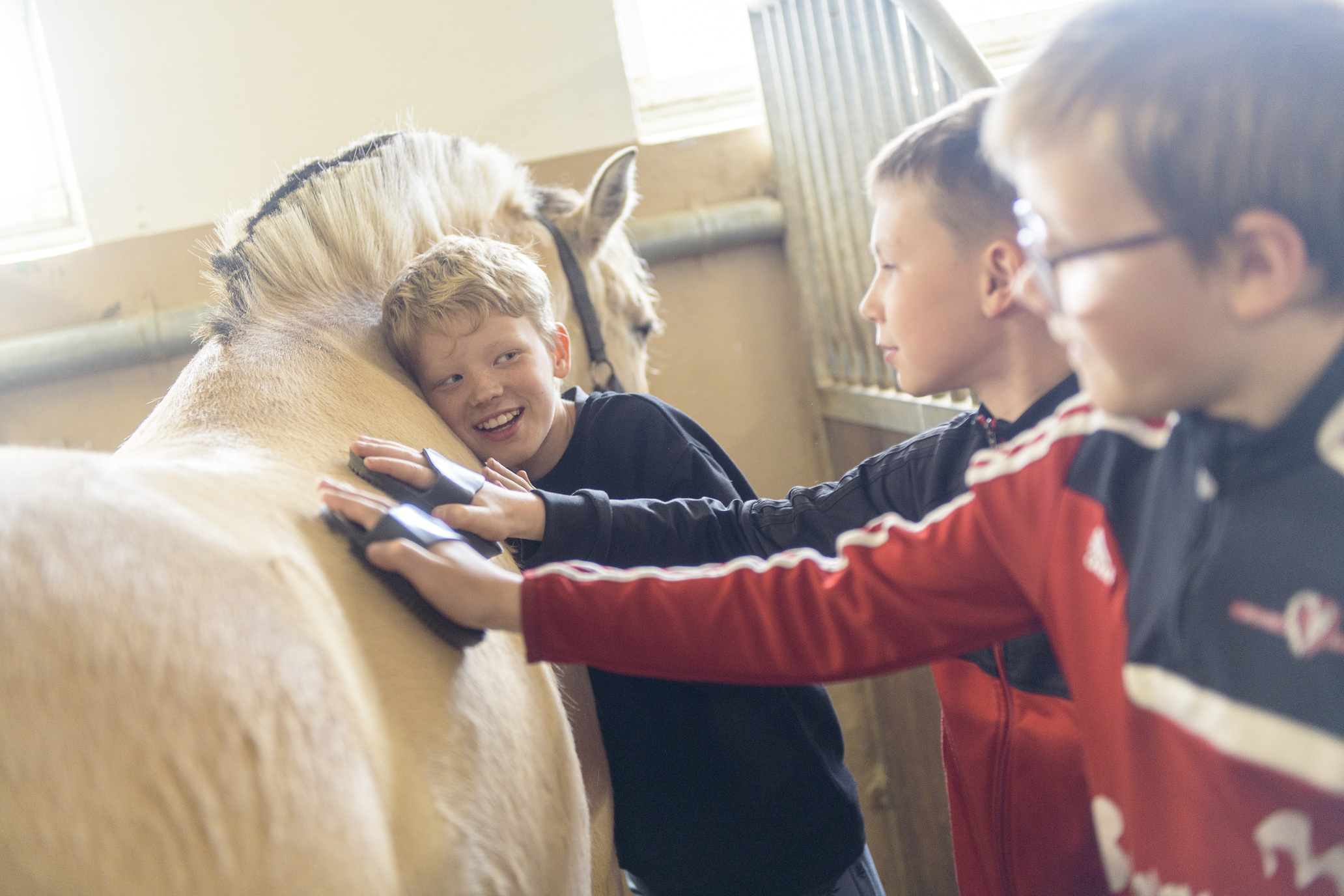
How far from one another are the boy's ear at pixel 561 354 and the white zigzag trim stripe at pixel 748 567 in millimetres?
433

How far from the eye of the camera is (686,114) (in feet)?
8.21

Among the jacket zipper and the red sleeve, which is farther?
the jacket zipper

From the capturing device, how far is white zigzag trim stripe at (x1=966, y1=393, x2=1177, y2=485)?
21.0 inches

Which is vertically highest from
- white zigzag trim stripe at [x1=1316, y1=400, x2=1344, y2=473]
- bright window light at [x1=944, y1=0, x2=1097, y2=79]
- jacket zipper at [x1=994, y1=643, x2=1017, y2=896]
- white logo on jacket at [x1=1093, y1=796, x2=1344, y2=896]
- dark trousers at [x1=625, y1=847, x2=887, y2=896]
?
bright window light at [x1=944, y1=0, x2=1097, y2=79]

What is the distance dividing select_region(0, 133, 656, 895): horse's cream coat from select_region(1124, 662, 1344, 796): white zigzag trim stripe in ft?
1.28

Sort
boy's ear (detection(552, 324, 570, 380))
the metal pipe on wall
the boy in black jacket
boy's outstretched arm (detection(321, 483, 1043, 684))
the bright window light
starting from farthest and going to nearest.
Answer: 1. the bright window light
2. the metal pipe on wall
3. boy's ear (detection(552, 324, 570, 380))
4. the boy in black jacket
5. boy's outstretched arm (detection(321, 483, 1043, 684))

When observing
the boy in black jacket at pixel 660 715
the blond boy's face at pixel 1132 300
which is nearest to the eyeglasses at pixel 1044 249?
the blond boy's face at pixel 1132 300

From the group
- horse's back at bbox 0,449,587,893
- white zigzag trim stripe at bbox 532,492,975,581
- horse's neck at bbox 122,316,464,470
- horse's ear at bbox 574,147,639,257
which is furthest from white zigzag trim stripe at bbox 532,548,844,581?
horse's ear at bbox 574,147,639,257

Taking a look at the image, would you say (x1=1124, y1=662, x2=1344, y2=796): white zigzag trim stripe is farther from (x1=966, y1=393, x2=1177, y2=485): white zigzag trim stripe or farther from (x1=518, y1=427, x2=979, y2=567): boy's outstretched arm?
(x1=518, y1=427, x2=979, y2=567): boy's outstretched arm

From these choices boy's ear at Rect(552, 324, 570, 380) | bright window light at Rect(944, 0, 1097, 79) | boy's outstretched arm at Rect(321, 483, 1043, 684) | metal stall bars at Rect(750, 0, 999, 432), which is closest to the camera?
boy's outstretched arm at Rect(321, 483, 1043, 684)

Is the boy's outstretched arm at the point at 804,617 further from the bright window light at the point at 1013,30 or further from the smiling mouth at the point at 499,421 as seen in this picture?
A: the bright window light at the point at 1013,30

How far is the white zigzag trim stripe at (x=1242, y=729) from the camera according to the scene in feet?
1.36

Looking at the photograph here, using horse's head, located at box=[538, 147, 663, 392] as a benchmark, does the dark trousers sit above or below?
below

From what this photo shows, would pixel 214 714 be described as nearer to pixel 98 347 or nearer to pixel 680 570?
pixel 680 570
